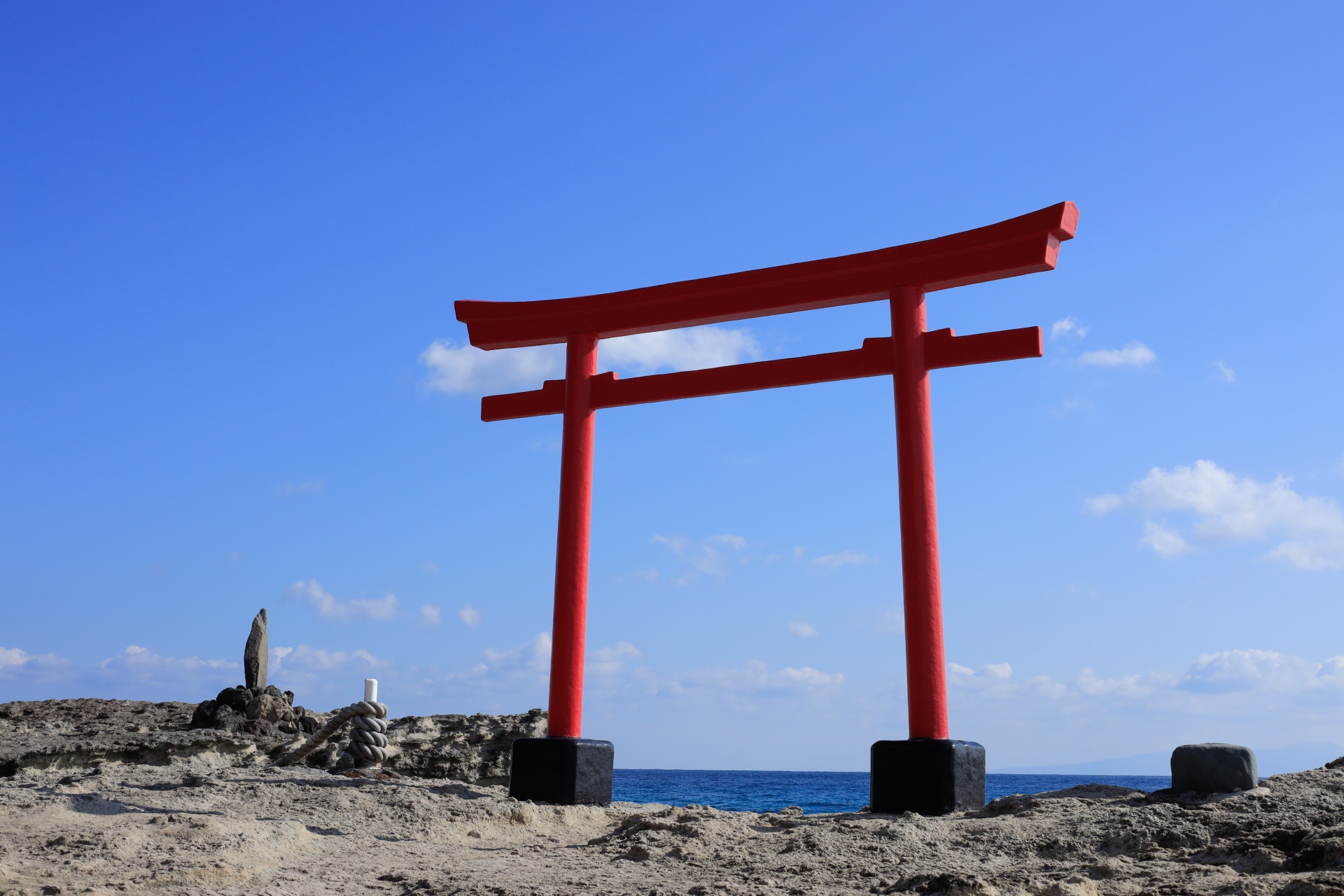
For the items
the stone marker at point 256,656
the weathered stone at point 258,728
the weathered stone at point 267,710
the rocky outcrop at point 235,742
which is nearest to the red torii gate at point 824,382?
the rocky outcrop at point 235,742

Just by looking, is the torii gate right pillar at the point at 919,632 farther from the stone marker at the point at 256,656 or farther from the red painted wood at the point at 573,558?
the stone marker at the point at 256,656

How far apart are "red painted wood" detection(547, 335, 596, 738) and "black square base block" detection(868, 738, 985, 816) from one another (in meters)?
1.88

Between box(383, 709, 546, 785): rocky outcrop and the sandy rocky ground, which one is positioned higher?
box(383, 709, 546, 785): rocky outcrop

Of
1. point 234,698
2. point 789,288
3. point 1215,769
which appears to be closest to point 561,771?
point 789,288

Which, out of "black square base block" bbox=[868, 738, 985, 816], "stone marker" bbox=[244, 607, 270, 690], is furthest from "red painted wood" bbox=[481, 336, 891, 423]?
"stone marker" bbox=[244, 607, 270, 690]

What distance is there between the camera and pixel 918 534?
5.33m

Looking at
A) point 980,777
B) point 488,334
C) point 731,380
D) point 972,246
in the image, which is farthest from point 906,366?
point 488,334

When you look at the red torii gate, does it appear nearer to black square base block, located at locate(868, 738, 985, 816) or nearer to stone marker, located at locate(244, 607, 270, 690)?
black square base block, located at locate(868, 738, 985, 816)

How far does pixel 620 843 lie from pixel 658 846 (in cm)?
28

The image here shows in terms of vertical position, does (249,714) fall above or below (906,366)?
below

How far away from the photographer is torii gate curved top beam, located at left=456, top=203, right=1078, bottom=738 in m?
5.34

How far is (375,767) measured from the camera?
6.81m

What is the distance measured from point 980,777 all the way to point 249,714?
6.76m

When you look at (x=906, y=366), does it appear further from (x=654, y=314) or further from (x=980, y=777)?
(x=980, y=777)
